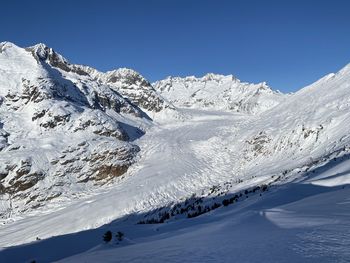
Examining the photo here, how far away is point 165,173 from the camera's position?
5259 centimetres

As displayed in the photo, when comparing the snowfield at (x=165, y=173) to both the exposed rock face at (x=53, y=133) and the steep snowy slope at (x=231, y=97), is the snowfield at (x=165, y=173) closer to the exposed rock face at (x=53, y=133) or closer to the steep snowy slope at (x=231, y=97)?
the exposed rock face at (x=53, y=133)

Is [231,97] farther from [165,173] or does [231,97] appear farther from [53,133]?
[165,173]

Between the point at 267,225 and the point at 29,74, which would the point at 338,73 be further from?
the point at 267,225

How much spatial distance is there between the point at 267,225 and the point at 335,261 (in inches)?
132

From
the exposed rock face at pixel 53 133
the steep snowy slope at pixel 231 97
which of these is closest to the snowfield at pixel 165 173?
the exposed rock face at pixel 53 133

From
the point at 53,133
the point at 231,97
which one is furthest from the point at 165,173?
the point at 231,97

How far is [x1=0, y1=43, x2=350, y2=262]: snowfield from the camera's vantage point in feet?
21.8

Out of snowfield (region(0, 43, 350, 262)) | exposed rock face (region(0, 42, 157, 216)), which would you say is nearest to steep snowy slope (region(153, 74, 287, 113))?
snowfield (region(0, 43, 350, 262))

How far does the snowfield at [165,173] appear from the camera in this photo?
665 centimetres

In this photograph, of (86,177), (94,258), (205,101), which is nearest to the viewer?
(94,258)

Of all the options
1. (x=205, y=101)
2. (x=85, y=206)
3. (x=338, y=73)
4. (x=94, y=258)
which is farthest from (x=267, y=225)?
(x=205, y=101)

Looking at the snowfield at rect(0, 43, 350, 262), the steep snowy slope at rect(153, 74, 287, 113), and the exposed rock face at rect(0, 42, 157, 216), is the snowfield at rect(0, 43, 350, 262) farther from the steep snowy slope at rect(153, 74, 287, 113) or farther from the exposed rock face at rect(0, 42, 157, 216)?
the steep snowy slope at rect(153, 74, 287, 113)

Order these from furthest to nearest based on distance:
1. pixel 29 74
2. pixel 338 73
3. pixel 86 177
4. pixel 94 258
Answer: pixel 29 74 → pixel 338 73 → pixel 86 177 → pixel 94 258

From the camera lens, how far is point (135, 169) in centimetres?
6022
